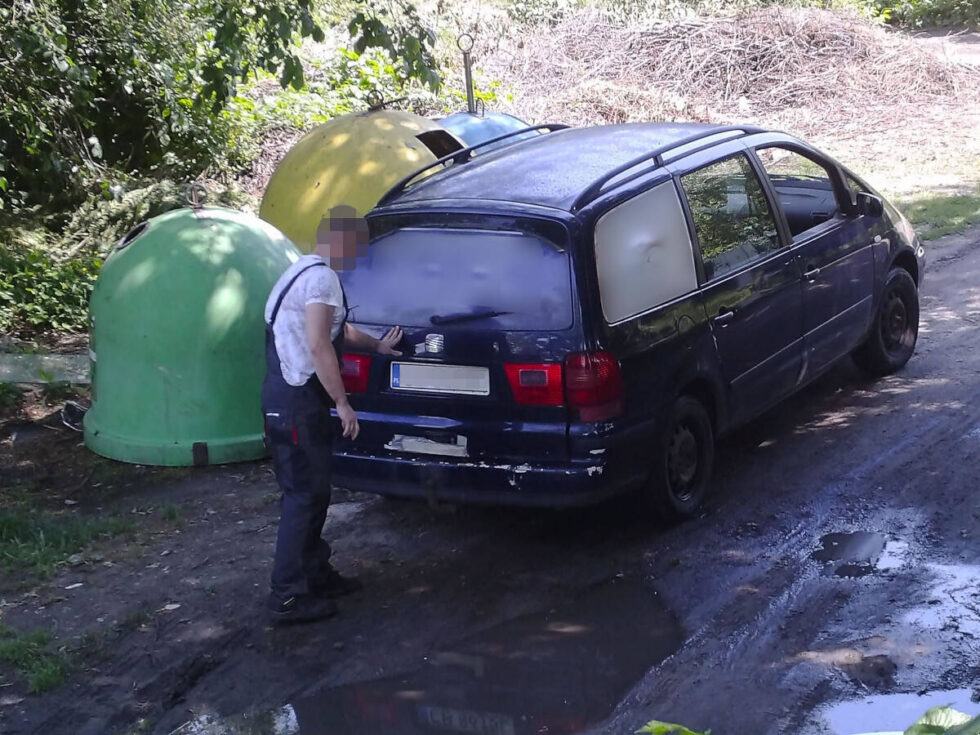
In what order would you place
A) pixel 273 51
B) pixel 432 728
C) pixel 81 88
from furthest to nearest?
pixel 81 88 < pixel 273 51 < pixel 432 728

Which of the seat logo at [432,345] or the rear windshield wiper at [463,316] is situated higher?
the rear windshield wiper at [463,316]

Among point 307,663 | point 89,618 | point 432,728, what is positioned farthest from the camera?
point 89,618

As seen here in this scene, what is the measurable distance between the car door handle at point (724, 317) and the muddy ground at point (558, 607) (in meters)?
0.97

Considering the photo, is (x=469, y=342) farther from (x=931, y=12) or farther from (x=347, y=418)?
(x=931, y=12)

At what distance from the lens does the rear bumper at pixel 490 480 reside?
5406 millimetres

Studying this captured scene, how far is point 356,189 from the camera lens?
911 cm

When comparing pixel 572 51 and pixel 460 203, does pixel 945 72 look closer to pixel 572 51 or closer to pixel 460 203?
pixel 572 51

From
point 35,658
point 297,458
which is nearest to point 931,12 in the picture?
point 297,458

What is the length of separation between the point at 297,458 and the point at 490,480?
89cm

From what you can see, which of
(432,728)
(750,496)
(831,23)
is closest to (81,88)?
(750,496)

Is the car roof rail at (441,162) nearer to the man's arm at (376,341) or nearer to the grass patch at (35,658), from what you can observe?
the man's arm at (376,341)

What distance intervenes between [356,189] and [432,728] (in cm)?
546

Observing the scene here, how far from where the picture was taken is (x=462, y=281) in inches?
221

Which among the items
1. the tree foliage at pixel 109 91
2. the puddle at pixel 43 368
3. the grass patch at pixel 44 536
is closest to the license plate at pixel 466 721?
the grass patch at pixel 44 536
